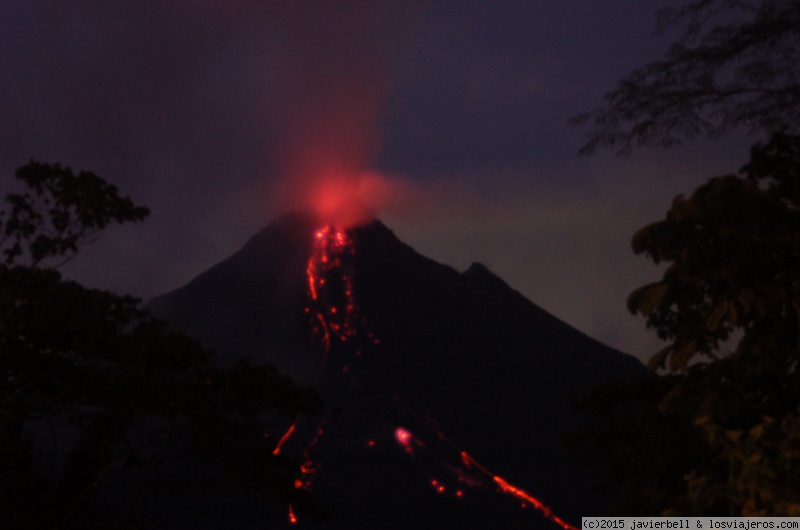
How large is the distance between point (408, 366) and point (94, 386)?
1353cm

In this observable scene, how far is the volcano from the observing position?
635 inches

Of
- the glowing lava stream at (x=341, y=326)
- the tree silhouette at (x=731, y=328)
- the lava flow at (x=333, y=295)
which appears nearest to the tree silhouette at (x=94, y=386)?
the tree silhouette at (x=731, y=328)

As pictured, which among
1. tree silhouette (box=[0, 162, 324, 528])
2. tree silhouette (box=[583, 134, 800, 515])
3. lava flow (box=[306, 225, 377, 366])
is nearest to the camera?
tree silhouette (box=[583, 134, 800, 515])

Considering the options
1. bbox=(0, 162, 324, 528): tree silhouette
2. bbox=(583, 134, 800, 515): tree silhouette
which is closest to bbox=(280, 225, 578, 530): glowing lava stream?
bbox=(0, 162, 324, 528): tree silhouette

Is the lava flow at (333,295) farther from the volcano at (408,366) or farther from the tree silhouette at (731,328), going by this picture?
the tree silhouette at (731,328)

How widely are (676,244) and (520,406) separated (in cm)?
1622

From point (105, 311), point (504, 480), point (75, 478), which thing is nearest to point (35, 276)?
point (105, 311)

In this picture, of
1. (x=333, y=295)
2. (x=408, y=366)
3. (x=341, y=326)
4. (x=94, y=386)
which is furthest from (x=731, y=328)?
(x=333, y=295)

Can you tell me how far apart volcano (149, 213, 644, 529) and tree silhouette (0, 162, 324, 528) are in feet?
14.4

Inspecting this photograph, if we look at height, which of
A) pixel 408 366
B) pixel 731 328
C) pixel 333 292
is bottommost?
pixel 731 328

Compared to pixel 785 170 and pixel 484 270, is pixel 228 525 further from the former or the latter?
pixel 484 270

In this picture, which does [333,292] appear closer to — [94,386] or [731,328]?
[94,386]

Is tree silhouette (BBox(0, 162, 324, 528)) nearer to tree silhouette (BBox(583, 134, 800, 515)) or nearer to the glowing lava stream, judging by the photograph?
tree silhouette (BBox(583, 134, 800, 515))

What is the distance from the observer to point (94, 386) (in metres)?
7.73
